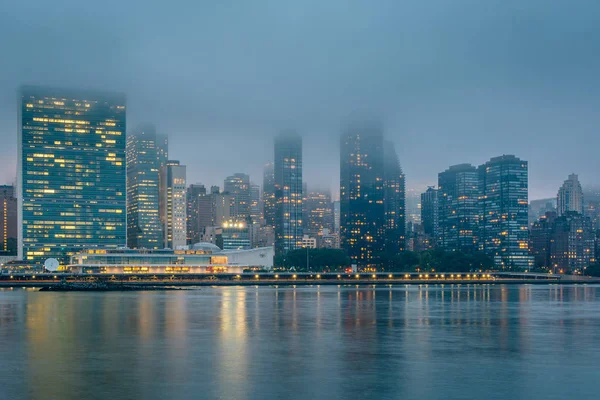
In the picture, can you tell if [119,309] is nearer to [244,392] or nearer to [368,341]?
[368,341]

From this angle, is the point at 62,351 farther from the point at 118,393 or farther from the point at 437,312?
the point at 437,312

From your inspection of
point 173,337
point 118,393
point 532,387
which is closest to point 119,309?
point 173,337

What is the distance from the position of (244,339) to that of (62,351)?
14659 mm

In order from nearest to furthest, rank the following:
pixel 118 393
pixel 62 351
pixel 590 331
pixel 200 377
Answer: pixel 118 393, pixel 200 377, pixel 62 351, pixel 590 331

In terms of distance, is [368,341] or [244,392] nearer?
[244,392]

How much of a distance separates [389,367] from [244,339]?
18.0 metres

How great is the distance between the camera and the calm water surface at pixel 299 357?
3741 centimetres

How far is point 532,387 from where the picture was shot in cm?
3844

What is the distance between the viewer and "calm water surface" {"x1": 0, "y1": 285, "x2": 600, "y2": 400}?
37406 mm

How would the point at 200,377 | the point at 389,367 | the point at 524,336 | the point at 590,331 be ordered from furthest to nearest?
the point at 590,331, the point at 524,336, the point at 389,367, the point at 200,377

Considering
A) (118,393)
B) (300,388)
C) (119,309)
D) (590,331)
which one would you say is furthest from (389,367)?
(119,309)

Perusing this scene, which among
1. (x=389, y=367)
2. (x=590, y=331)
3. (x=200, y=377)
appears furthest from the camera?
(x=590, y=331)

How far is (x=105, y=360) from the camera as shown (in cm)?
4722

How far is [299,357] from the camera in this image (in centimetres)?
4891
